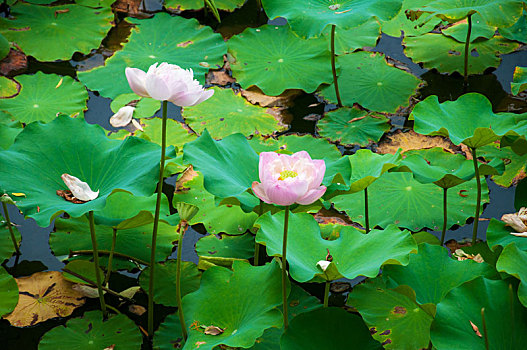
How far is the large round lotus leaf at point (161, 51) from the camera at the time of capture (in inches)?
119

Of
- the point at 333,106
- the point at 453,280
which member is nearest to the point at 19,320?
the point at 453,280

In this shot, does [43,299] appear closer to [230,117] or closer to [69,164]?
[69,164]

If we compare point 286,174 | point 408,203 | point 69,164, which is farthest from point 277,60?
point 286,174

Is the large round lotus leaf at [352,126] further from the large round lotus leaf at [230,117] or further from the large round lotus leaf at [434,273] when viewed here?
the large round lotus leaf at [434,273]

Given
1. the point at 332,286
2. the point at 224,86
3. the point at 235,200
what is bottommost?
the point at 332,286

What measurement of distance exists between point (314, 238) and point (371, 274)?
31 cm

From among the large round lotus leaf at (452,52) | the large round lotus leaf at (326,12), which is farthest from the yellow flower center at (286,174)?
the large round lotus leaf at (452,52)

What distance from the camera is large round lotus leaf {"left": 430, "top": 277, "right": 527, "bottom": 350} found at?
59.2 inches

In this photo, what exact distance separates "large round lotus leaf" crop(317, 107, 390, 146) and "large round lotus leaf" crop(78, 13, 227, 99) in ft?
2.20

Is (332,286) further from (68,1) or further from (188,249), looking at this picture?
(68,1)

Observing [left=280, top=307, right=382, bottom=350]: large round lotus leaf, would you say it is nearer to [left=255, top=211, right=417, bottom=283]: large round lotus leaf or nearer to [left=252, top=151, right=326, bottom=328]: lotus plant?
[left=255, top=211, right=417, bottom=283]: large round lotus leaf

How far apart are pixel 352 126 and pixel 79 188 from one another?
146cm

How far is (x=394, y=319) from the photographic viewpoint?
183cm

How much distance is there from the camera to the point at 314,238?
6.00 ft
